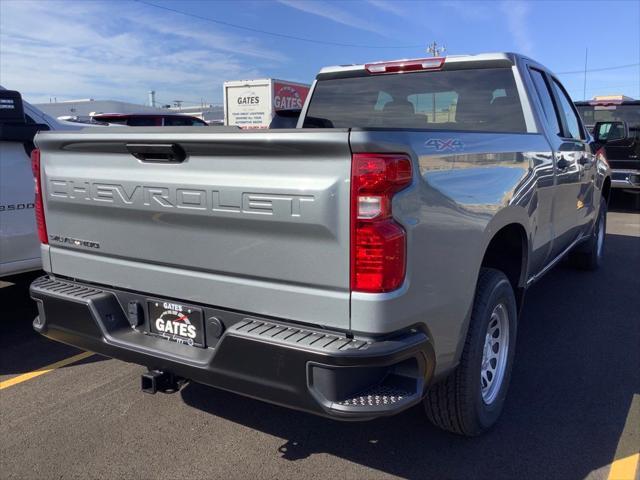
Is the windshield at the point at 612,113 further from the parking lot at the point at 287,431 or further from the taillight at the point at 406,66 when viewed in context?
the parking lot at the point at 287,431

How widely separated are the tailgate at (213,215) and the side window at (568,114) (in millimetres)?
3145

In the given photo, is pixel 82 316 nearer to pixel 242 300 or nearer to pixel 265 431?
pixel 242 300

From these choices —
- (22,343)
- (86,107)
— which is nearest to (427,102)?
(22,343)

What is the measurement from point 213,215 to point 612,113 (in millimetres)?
12281

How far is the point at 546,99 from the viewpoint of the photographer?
436 centimetres

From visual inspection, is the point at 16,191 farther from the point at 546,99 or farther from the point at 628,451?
the point at 628,451

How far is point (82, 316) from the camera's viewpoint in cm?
289

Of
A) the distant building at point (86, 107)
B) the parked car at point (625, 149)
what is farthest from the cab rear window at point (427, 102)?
the distant building at point (86, 107)

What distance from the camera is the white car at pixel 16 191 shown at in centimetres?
431

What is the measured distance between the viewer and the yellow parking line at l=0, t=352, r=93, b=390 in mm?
3924

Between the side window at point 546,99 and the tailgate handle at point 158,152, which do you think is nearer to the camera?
the tailgate handle at point 158,152

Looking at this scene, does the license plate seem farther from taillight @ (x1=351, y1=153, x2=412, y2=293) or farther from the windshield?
the windshield

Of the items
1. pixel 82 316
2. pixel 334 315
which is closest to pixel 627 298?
pixel 334 315

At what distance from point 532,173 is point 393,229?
5.53 ft
